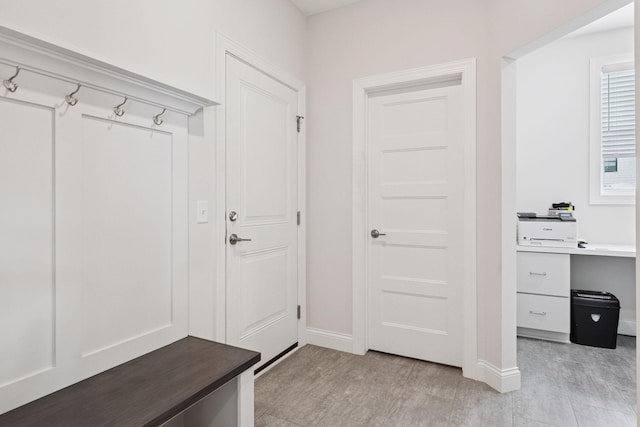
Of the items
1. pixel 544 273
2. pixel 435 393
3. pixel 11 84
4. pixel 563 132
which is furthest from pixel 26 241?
pixel 563 132

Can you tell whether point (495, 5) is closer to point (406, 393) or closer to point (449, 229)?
point (449, 229)

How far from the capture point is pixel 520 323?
3.06m

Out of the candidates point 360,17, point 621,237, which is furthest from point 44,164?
point 621,237

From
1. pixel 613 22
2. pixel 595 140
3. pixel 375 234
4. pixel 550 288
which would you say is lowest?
pixel 550 288

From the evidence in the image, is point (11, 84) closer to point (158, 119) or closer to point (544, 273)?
point (158, 119)

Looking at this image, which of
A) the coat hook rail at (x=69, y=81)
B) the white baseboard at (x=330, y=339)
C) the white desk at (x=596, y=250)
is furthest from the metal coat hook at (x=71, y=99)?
the white desk at (x=596, y=250)

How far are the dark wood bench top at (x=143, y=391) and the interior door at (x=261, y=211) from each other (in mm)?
578

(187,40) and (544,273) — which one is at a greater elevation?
(187,40)

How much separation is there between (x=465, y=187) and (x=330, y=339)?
158 centimetres

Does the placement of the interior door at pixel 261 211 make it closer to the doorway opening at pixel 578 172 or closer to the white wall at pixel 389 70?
the white wall at pixel 389 70

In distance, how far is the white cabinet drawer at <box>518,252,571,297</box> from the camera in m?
2.92

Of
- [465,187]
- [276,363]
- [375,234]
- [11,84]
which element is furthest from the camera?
[375,234]

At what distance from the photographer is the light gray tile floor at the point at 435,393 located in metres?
1.86

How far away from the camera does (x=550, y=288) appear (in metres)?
2.96
